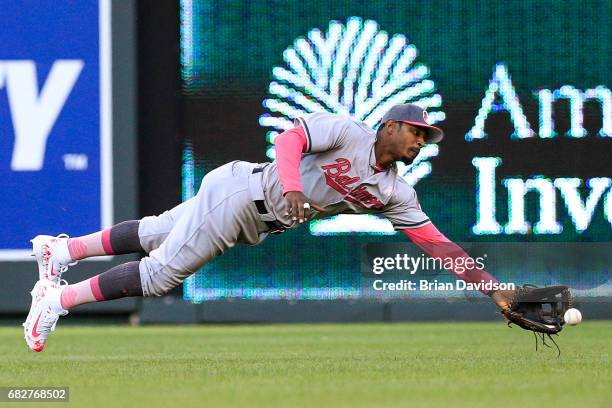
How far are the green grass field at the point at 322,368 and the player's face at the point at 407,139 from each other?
92 cm

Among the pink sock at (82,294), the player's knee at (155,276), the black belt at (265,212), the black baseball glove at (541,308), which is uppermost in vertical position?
the black belt at (265,212)

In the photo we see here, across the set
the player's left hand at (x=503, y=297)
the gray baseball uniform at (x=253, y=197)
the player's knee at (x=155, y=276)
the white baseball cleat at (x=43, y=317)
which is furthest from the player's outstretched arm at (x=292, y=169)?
the white baseball cleat at (x=43, y=317)

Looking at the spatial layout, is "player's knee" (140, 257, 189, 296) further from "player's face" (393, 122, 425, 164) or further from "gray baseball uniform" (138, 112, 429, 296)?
"player's face" (393, 122, 425, 164)

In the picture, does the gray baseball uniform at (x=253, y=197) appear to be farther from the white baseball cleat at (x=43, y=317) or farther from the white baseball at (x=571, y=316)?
the white baseball at (x=571, y=316)

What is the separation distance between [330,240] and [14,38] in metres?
2.76

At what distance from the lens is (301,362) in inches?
226

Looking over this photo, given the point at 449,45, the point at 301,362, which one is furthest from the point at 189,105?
the point at 301,362

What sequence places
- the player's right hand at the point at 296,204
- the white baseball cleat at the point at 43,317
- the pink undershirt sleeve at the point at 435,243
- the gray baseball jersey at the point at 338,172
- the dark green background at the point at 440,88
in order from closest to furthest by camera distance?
the player's right hand at the point at 296,204, the gray baseball jersey at the point at 338,172, the white baseball cleat at the point at 43,317, the pink undershirt sleeve at the point at 435,243, the dark green background at the point at 440,88

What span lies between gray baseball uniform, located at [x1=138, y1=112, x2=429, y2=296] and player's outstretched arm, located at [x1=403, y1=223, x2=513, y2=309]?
0.45 meters

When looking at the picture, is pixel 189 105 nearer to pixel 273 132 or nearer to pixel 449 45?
pixel 273 132

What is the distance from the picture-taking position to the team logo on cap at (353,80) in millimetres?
8984

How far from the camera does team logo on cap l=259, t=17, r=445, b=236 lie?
29.5 feet

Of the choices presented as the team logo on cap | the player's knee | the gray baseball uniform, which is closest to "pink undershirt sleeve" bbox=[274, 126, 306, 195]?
the gray baseball uniform

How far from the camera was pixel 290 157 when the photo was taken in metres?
5.13
